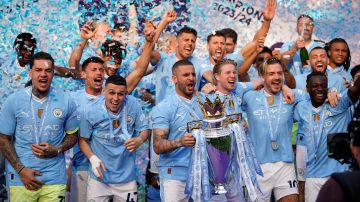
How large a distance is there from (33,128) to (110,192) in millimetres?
1079

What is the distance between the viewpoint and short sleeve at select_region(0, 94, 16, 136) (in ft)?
25.2

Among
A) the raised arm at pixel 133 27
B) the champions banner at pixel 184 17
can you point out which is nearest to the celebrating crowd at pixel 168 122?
the champions banner at pixel 184 17

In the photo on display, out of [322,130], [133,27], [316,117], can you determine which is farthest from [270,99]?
[133,27]

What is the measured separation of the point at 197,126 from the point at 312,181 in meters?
1.66

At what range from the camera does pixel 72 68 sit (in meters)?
9.84

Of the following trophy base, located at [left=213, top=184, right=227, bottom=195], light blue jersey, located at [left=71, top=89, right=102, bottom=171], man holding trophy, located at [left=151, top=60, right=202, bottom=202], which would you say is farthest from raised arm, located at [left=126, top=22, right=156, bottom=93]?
trophy base, located at [left=213, top=184, right=227, bottom=195]

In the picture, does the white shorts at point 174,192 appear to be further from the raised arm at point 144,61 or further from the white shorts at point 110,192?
A: the raised arm at point 144,61

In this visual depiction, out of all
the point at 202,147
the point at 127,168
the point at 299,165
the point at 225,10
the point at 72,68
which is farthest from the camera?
the point at 225,10

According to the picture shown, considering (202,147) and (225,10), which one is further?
(225,10)

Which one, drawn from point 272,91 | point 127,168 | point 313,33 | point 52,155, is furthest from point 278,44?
point 52,155

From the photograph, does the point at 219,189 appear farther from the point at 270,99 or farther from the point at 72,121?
the point at 72,121

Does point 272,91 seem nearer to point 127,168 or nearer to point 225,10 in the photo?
point 127,168

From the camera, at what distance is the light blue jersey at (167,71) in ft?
30.3

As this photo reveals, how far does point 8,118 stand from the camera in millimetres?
7684
